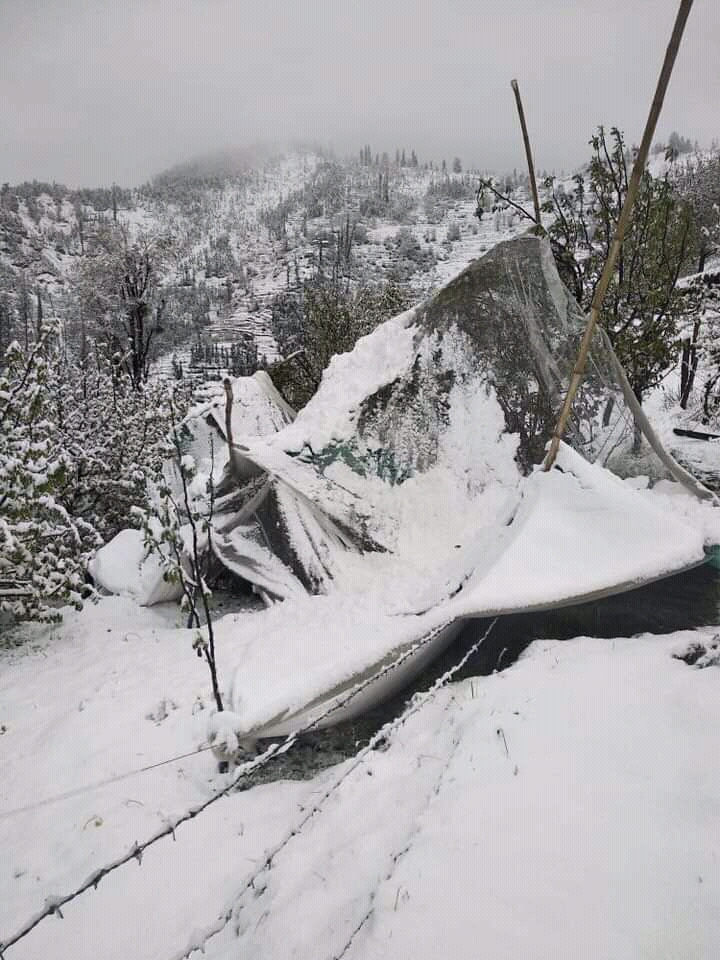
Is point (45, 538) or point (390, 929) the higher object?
point (45, 538)

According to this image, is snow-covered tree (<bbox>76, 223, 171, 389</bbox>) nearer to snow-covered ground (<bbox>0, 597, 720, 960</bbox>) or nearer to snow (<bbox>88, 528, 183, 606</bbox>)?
snow (<bbox>88, 528, 183, 606</bbox>)

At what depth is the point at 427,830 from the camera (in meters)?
1.93

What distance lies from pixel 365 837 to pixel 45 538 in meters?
3.80

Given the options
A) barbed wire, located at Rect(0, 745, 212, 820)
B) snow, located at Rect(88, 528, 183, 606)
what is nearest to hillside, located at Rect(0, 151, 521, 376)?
snow, located at Rect(88, 528, 183, 606)

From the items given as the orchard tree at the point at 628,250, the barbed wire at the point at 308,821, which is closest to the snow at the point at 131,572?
the barbed wire at the point at 308,821

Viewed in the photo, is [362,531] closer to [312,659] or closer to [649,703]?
[312,659]

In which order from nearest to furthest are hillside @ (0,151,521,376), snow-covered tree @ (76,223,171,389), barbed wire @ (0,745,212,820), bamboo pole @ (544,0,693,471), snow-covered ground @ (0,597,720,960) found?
1. snow-covered ground @ (0,597,720,960)
2. barbed wire @ (0,745,212,820)
3. bamboo pole @ (544,0,693,471)
4. snow-covered tree @ (76,223,171,389)
5. hillside @ (0,151,521,376)

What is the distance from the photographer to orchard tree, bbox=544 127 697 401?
20.7 ft

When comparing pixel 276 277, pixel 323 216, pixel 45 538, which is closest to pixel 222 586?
pixel 45 538

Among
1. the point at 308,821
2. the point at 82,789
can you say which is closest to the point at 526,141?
the point at 308,821

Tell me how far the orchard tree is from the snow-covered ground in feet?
15.6

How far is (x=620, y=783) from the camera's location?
6.43 ft

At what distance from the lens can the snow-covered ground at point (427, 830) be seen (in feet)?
5.05

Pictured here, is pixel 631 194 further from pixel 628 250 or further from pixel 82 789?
pixel 82 789
